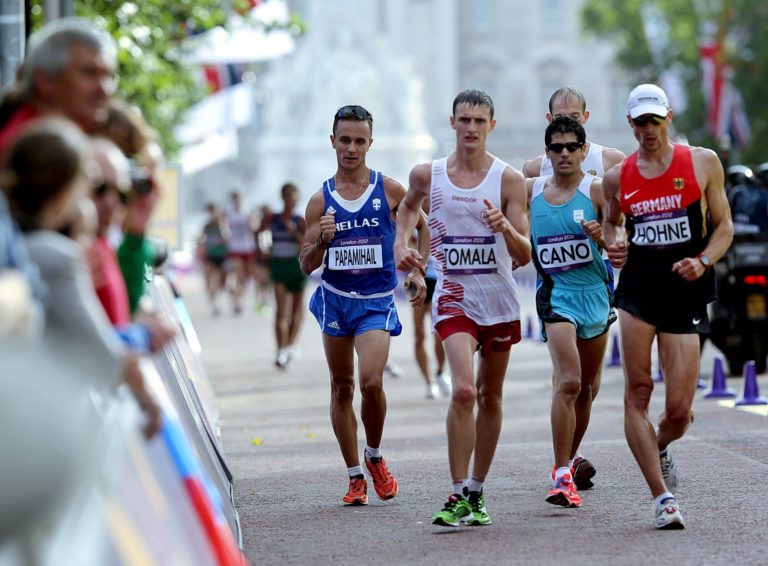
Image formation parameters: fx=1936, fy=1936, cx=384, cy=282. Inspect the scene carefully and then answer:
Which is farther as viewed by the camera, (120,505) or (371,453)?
(371,453)

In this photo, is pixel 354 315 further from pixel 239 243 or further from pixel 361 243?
pixel 239 243

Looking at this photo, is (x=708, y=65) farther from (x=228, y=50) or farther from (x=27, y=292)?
(x=27, y=292)

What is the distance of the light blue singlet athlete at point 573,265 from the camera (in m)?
10.0

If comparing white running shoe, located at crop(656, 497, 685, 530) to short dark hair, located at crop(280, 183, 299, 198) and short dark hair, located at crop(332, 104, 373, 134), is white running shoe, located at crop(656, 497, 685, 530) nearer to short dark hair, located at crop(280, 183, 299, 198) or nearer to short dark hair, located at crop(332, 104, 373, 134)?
short dark hair, located at crop(332, 104, 373, 134)

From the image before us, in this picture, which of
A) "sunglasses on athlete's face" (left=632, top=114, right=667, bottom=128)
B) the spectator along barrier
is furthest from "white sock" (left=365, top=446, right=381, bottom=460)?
the spectator along barrier

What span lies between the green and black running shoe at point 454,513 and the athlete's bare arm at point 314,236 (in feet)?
5.74

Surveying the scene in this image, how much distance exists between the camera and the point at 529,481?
1058 centimetres

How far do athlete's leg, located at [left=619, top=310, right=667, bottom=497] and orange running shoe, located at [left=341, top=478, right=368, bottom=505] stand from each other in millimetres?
1554

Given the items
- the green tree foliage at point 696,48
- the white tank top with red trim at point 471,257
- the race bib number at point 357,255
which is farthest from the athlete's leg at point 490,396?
the green tree foliage at point 696,48

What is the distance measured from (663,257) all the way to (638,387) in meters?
0.63

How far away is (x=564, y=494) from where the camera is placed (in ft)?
31.1

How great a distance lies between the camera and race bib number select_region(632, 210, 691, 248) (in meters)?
9.09

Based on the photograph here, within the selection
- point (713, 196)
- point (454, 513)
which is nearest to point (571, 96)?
point (713, 196)

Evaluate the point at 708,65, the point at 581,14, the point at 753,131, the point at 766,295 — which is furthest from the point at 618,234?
the point at 581,14
